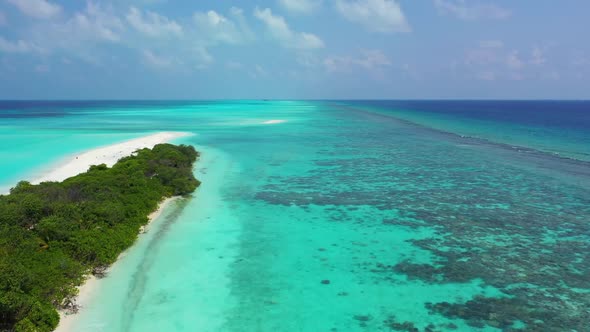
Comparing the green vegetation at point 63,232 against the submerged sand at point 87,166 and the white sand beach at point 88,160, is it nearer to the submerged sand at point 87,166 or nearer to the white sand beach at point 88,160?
the submerged sand at point 87,166

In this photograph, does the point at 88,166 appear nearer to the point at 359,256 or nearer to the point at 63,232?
the point at 63,232

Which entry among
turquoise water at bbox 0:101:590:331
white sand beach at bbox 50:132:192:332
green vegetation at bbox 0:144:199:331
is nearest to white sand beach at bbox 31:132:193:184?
white sand beach at bbox 50:132:192:332

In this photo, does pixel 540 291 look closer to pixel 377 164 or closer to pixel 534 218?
pixel 534 218

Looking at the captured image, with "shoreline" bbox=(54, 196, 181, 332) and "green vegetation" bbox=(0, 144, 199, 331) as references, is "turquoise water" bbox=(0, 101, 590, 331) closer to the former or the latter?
"shoreline" bbox=(54, 196, 181, 332)

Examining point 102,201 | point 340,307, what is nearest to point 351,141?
point 102,201

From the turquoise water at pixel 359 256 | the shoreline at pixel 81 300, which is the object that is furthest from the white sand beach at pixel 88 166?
the turquoise water at pixel 359 256

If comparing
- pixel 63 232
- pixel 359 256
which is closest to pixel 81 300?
pixel 63 232

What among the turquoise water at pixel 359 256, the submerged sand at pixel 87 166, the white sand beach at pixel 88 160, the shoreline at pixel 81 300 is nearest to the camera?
the shoreline at pixel 81 300

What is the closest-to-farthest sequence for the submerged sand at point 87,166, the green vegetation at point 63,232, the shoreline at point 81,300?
1. the green vegetation at point 63,232
2. the shoreline at point 81,300
3. the submerged sand at point 87,166
